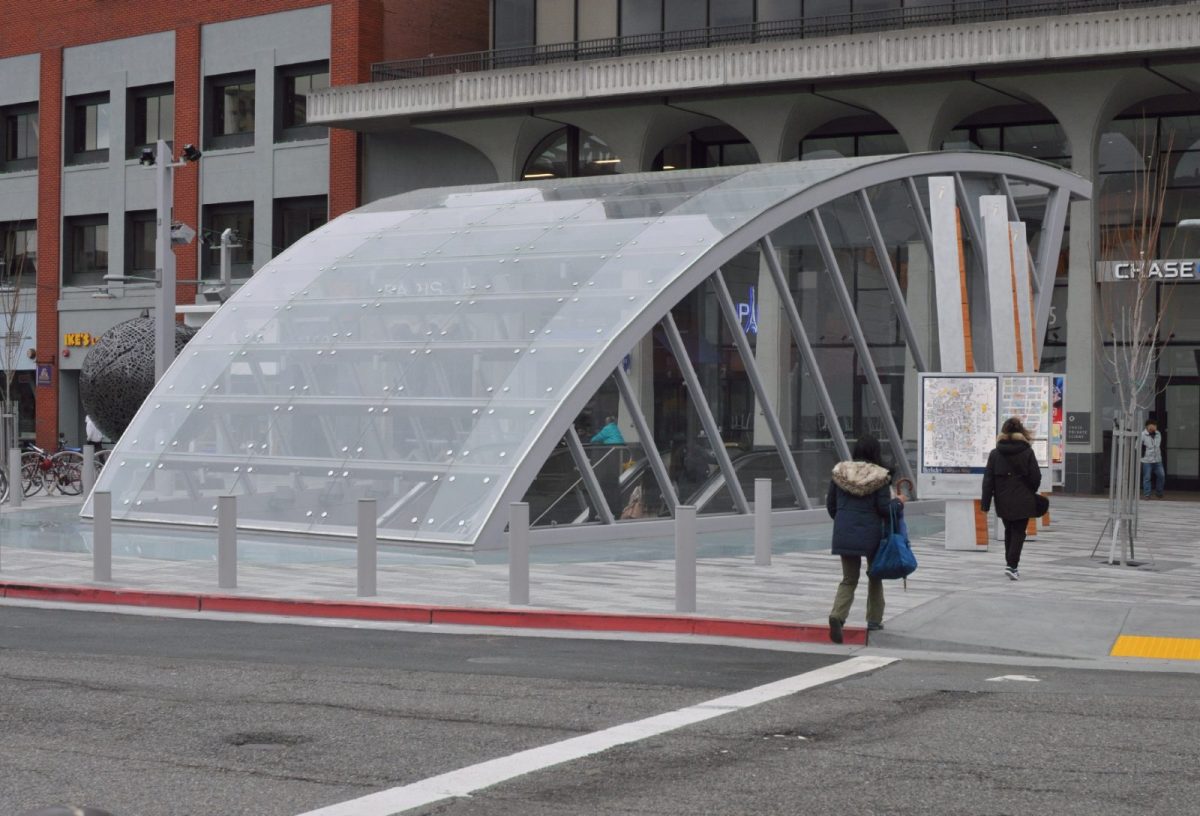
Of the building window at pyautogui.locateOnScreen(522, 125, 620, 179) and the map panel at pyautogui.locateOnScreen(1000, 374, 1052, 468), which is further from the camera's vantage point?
the building window at pyautogui.locateOnScreen(522, 125, 620, 179)

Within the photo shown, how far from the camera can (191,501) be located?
21547 mm

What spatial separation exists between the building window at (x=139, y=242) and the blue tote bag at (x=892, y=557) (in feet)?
126

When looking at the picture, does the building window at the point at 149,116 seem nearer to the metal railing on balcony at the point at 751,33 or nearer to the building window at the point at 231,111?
the building window at the point at 231,111

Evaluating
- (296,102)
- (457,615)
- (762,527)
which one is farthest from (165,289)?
(296,102)

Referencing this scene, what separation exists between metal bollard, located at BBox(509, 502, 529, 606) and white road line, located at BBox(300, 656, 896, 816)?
3901 mm

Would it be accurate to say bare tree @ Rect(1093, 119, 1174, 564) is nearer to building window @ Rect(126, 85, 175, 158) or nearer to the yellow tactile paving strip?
the yellow tactile paving strip

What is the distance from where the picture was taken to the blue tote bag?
41.5ft

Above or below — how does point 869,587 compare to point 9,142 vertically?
below

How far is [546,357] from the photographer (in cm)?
1981

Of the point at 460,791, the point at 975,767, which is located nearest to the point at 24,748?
the point at 460,791

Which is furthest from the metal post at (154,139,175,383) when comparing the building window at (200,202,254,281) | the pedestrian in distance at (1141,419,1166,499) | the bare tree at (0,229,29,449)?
the bare tree at (0,229,29,449)

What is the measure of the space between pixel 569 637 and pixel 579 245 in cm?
981

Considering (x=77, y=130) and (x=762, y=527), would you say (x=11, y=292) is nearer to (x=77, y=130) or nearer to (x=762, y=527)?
(x=77, y=130)

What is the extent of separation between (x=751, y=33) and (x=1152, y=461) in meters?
13.8
